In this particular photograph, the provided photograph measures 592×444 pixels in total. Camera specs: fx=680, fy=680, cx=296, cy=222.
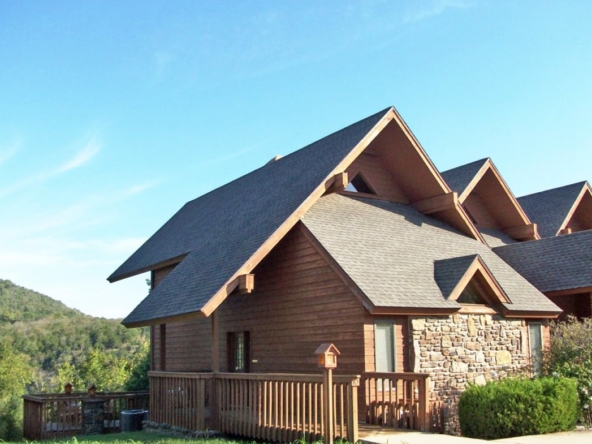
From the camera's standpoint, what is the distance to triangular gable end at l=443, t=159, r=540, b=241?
23.6 meters

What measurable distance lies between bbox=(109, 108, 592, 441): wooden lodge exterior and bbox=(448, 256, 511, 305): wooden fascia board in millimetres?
31

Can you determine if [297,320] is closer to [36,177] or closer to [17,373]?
[36,177]

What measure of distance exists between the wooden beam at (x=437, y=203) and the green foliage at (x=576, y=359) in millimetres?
4589

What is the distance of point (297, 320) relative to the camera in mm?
16172

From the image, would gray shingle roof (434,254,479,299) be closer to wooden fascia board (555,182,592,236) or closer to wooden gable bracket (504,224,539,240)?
wooden gable bracket (504,224,539,240)

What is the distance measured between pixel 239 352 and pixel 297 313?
313 centimetres

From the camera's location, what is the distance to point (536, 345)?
58.5ft

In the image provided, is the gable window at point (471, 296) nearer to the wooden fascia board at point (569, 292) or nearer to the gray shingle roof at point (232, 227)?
the wooden fascia board at point (569, 292)

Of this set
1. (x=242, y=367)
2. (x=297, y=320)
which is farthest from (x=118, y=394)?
(x=297, y=320)

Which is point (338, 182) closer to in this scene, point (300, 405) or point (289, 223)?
point (289, 223)

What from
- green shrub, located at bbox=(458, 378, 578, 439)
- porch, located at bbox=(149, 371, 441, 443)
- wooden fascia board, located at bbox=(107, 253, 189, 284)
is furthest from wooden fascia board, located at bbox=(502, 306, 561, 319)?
wooden fascia board, located at bbox=(107, 253, 189, 284)

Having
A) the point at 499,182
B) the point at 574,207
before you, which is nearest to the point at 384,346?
the point at 499,182

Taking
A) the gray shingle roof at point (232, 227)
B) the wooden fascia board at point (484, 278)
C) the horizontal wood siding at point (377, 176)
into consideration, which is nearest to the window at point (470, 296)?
the wooden fascia board at point (484, 278)

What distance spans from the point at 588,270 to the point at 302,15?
10823 millimetres
